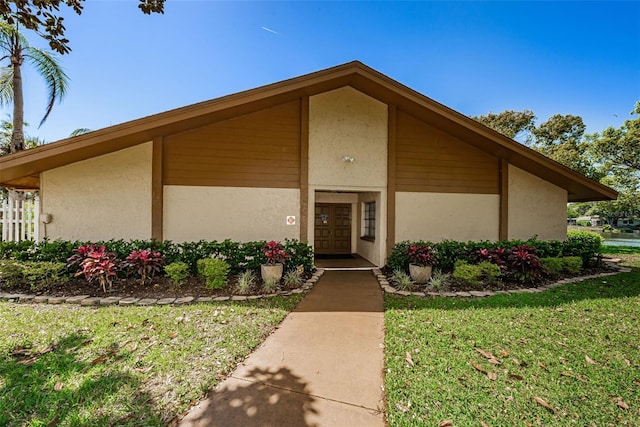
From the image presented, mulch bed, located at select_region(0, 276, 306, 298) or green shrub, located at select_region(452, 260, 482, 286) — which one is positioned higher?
green shrub, located at select_region(452, 260, 482, 286)

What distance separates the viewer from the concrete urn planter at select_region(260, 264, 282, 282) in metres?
5.64

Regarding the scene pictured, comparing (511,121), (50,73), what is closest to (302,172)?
(50,73)

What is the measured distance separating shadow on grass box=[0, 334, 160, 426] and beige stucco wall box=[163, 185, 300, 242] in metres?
4.06

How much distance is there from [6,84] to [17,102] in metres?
0.80

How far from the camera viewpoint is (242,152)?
278 inches

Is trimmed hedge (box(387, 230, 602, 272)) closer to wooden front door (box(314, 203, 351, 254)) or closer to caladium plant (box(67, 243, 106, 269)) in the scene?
wooden front door (box(314, 203, 351, 254))

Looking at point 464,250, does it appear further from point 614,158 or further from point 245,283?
point 614,158

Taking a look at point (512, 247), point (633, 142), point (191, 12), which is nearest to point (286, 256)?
point (512, 247)

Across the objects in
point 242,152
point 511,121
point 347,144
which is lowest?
point 242,152

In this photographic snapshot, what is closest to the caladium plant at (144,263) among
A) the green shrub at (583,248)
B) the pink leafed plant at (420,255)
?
the pink leafed plant at (420,255)

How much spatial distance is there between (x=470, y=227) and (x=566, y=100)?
30.9 feet

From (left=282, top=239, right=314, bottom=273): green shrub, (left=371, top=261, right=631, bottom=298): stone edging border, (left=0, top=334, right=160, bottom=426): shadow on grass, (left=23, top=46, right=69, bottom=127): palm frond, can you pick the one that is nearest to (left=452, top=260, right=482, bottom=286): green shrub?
(left=371, top=261, right=631, bottom=298): stone edging border

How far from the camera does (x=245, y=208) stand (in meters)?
7.09

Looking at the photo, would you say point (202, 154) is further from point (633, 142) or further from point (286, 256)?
point (633, 142)
